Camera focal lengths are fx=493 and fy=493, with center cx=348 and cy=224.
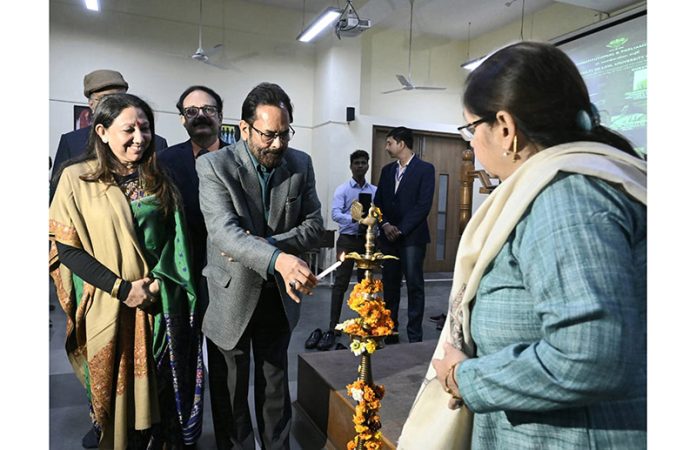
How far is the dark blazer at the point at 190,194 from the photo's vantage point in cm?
196

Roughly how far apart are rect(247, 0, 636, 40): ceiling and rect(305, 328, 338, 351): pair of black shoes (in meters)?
3.99

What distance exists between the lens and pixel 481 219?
0.82 metres

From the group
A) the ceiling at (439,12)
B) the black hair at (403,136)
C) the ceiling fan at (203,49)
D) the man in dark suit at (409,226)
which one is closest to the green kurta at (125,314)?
the man in dark suit at (409,226)

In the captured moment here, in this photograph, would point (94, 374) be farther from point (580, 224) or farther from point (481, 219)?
point (580, 224)

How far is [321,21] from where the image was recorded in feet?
17.8

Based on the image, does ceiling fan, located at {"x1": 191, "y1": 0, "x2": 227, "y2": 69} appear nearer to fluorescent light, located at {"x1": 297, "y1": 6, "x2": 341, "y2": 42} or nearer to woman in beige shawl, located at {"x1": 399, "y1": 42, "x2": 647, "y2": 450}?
fluorescent light, located at {"x1": 297, "y1": 6, "x2": 341, "y2": 42}

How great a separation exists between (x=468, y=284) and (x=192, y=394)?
4.60 ft

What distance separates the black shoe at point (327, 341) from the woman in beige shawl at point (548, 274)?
105 inches

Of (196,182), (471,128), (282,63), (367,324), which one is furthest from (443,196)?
(471,128)

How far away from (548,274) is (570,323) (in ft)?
0.22

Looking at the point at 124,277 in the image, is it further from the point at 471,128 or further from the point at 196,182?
the point at 471,128

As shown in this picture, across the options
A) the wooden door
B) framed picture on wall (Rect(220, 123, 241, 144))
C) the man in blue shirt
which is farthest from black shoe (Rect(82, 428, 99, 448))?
the wooden door

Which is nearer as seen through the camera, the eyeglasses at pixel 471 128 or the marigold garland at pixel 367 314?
the eyeglasses at pixel 471 128

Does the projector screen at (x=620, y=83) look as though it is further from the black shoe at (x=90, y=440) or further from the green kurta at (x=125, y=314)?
the black shoe at (x=90, y=440)
